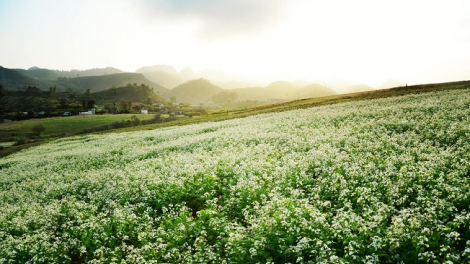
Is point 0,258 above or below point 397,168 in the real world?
below

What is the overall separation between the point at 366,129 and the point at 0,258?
24.8 m

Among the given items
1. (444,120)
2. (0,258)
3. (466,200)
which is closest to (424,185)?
(466,200)

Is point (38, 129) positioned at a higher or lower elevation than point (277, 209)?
lower

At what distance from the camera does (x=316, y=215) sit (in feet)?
30.2

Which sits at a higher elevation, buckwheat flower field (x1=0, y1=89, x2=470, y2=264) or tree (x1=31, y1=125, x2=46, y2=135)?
buckwheat flower field (x1=0, y1=89, x2=470, y2=264)

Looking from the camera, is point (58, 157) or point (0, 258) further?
point (58, 157)

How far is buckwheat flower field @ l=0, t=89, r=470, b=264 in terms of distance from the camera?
7768mm

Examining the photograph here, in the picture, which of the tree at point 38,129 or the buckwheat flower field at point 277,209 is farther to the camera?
the tree at point 38,129

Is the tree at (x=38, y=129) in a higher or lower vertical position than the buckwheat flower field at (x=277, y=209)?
lower

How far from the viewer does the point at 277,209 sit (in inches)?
398

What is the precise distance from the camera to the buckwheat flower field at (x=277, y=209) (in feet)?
25.5

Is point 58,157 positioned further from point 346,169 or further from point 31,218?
point 346,169

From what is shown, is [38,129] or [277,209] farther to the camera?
[38,129]

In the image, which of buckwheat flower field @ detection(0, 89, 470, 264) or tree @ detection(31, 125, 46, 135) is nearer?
buckwheat flower field @ detection(0, 89, 470, 264)
